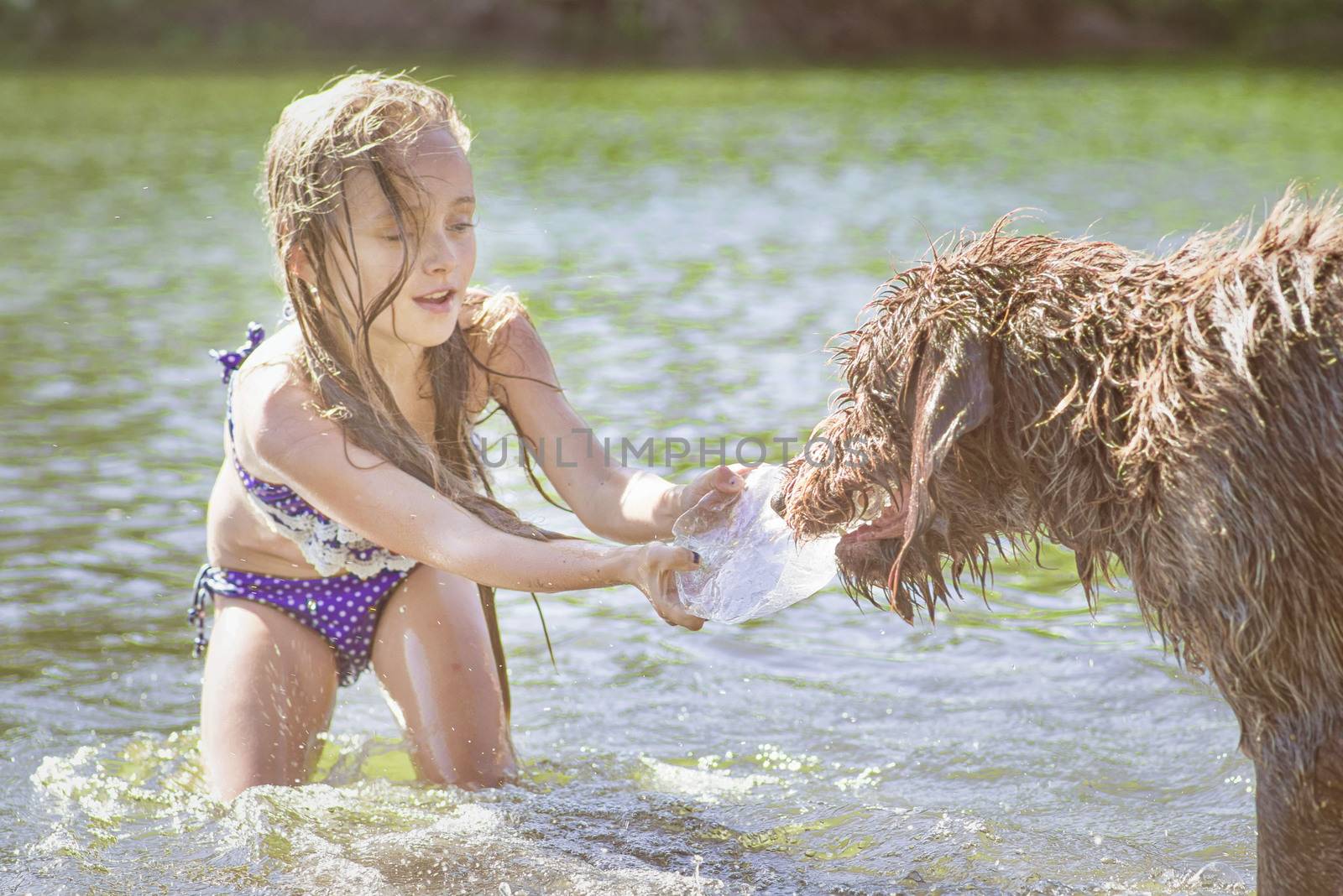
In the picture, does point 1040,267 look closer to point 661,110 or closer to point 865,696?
point 865,696

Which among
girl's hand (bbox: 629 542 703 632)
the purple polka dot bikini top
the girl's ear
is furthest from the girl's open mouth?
girl's hand (bbox: 629 542 703 632)

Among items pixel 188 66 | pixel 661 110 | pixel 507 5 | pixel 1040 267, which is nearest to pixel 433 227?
pixel 1040 267

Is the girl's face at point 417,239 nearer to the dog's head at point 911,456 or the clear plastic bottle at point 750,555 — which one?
the clear plastic bottle at point 750,555

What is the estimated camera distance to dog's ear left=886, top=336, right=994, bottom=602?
3676 millimetres

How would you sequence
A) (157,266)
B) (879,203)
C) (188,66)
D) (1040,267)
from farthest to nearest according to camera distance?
(188,66) → (879,203) → (157,266) → (1040,267)

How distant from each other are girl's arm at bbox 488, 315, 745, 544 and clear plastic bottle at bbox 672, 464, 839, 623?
0.78 feet

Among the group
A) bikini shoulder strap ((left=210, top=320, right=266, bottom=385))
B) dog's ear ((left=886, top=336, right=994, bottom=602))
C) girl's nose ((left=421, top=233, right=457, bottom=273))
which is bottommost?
dog's ear ((left=886, top=336, right=994, bottom=602))

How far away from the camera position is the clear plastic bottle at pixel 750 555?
4285 mm

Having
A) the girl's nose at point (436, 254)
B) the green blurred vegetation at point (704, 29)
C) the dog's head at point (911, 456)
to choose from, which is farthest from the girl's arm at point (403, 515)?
the green blurred vegetation at point (704, 29)

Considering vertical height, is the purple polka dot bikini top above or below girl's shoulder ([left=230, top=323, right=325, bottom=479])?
below

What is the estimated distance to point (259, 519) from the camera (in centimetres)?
510

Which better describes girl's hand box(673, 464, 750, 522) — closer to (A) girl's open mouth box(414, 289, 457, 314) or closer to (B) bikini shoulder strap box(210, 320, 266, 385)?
(A) girl's open mouth box(414, 289, 457, 314)

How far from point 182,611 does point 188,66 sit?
34.1 m

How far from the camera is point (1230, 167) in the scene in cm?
1953
